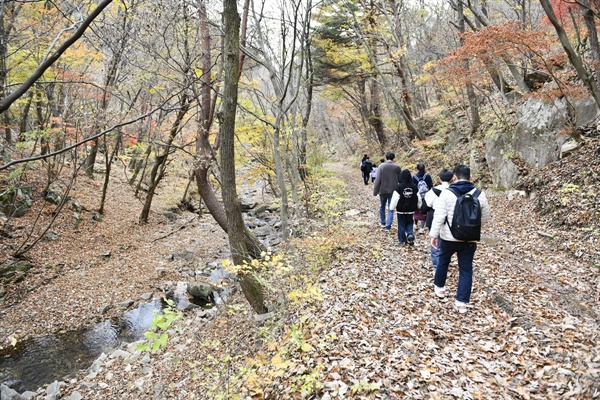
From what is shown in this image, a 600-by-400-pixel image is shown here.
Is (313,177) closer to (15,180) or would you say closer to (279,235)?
(279,235)

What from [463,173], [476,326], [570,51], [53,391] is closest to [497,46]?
[570,51]

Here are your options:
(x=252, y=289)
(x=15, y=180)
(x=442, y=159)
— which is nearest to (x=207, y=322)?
(x=252, y=289)

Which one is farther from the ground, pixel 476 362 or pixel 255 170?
pixel 255 170

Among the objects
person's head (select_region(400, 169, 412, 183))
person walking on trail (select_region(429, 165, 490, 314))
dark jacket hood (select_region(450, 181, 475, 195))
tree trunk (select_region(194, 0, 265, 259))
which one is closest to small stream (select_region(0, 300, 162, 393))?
tree trunk (select_region(194, 0, 265, 259))

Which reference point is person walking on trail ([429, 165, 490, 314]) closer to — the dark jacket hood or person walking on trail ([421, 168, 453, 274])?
the dark jacket hood

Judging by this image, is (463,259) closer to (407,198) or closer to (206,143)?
(407,198)

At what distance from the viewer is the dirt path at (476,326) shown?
3545mm

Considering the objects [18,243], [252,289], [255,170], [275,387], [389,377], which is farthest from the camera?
[255,170]

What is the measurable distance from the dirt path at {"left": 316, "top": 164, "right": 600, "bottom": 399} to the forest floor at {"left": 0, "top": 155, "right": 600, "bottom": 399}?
0.06 ft

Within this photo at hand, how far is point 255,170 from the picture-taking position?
1227cm

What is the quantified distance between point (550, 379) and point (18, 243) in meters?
14.4

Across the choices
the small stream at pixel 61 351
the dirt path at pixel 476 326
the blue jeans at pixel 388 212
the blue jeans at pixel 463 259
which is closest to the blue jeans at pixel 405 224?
the dirt path at pixel 476 326

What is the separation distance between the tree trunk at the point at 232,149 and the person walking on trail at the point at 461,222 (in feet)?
11.7

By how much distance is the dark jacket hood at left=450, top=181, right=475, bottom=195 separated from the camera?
476cm
